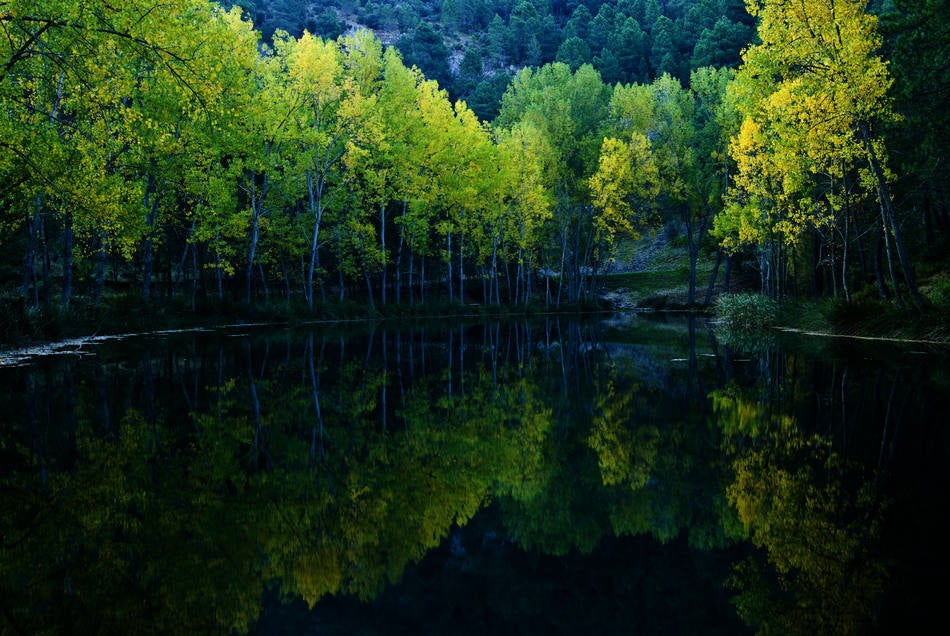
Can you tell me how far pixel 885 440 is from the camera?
6.24m

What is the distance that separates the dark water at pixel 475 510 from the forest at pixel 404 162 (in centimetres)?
669

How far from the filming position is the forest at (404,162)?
53.8ft

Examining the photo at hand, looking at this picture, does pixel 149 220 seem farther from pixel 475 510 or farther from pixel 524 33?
pixel 524 33

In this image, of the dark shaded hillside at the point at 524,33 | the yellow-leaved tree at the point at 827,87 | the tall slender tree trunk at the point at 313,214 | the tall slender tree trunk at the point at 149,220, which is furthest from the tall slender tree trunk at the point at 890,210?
the dark shaded hillside at the point at 524,33

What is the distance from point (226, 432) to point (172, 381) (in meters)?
4.73

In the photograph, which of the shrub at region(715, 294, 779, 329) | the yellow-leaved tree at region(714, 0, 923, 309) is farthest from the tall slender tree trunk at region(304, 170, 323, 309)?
the yellow-leaved tree at region(714, 0, 923, 309)

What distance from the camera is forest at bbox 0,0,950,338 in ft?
53.8

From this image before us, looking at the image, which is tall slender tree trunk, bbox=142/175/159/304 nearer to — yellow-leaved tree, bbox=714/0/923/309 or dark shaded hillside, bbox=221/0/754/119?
yellow-leaved tree, bbox=714/0/923/309

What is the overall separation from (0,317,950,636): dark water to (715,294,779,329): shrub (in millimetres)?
17141

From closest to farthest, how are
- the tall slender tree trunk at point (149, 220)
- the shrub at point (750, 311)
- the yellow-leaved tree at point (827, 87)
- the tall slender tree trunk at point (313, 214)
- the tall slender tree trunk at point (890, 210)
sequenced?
1. the tall slender tree trunk at point (890, 210)
2. the yellow-leaved tree at point (827, 87)
3. the shrub at point (750, 311)
4. the tall slender tree trunk at point (149, 220)
5. the tall slender tree trunk at point (313, 214)

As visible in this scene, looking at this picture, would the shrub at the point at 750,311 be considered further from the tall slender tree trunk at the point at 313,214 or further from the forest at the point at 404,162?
the tall slender tree trunk at the point at 313,214

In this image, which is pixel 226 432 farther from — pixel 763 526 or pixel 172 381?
pixel 763 526

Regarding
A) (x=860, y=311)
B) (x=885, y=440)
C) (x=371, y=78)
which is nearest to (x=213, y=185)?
(x=371, y=78)

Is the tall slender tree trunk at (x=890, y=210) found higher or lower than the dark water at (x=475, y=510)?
higher
